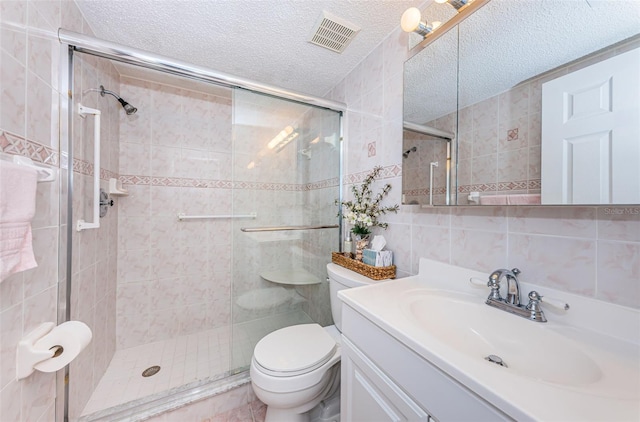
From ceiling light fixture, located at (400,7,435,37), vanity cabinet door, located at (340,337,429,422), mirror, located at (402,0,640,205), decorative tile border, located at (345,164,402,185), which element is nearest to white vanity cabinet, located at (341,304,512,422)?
vanity cabinet door, located at (340,337,429,422)

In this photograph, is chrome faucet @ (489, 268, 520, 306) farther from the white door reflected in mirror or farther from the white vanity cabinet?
the white vanity cabinet

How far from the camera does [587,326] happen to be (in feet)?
2.09

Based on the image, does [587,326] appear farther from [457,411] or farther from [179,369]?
[179,369]

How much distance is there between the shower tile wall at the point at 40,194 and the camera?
30.1 inches

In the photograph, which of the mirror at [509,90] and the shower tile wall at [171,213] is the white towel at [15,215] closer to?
the shower tile wall at [171,213]

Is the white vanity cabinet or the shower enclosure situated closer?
the white vanity cabinet

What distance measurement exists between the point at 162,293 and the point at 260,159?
1482 millimetres

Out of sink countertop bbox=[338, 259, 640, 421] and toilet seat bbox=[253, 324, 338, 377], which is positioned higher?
sink countertop bbox=[338, 259, 640, 421]

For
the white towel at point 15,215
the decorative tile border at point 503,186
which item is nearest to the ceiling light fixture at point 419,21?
the decorative tile border at point 503,186

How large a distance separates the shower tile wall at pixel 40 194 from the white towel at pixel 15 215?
5.2 inches

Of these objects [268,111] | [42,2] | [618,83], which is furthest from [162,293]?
[618,83]

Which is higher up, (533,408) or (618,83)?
(618,83)

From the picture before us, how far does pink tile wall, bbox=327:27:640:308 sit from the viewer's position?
2.00 ft

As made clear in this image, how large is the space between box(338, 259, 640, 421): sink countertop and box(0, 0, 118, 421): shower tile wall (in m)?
1.20
